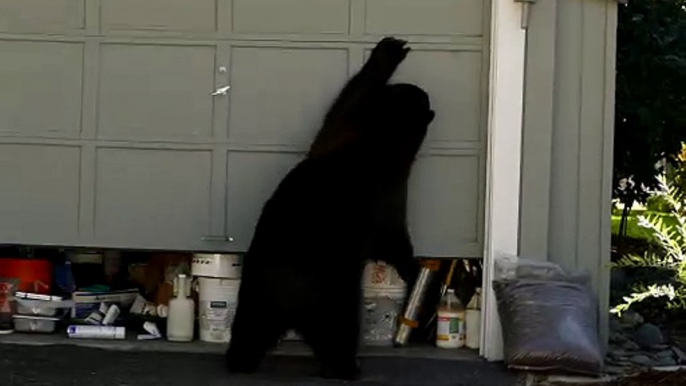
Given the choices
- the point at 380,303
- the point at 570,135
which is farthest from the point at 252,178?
the point at 570,135

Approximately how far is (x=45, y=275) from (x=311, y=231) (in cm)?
153

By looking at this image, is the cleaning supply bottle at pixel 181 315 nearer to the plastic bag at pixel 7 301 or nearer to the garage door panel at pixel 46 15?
the plastic bag at pixel 7 301

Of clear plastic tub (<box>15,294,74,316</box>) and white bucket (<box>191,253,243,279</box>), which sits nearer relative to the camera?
white bucket (<box>191,253,243,279</box>)

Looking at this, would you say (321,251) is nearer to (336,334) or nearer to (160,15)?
(336,334)

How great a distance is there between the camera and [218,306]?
5047 millimetres

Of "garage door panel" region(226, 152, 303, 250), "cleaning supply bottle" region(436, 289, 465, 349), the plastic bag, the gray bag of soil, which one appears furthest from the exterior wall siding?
the plastic bag

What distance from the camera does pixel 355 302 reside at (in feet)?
14.7

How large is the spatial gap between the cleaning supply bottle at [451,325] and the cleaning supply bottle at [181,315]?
112cm

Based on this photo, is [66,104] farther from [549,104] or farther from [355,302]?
[549,104]

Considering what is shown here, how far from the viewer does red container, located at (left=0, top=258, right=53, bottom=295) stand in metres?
5.25

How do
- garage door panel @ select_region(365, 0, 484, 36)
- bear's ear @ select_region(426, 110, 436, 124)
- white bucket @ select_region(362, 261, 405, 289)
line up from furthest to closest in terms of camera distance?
1. white bucket @ select_region(362, 261, 405, 289)
2. garage door panel @ select_region(365, 0, 484, 36)
3. bear's ear @ select_region(426, 110, 436, 124)

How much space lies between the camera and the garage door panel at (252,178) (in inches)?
198

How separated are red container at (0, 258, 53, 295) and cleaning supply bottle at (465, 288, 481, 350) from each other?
6.36 feet

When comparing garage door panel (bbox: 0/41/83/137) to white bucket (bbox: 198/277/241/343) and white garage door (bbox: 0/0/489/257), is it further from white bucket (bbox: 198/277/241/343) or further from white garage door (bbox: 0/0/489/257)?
white bucket (bbox: 198/277/241/343)
